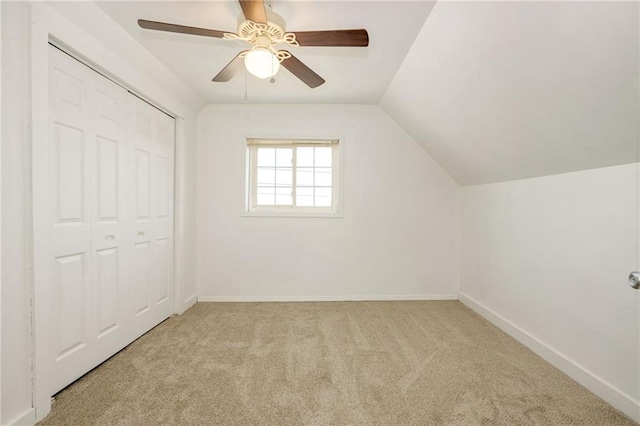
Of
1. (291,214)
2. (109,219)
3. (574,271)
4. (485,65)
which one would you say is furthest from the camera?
(291,214)

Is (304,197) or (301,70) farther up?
(301,70)

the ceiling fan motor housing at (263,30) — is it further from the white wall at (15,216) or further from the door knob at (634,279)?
the door knob at (634,279)

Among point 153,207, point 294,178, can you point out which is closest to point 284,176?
point 294,178

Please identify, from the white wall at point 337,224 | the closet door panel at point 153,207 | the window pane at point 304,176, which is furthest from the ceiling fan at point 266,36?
the window pane at point 304,176

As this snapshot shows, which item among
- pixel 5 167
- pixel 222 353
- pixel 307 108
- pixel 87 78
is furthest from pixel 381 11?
pixel 222 353

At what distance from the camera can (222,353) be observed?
2072 mm

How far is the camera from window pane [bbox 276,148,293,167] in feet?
11.2

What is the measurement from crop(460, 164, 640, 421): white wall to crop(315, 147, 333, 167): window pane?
179 cm

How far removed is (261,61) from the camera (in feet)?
4.97

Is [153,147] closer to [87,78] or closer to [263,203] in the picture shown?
[87,78]

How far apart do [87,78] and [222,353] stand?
2118 millimetres

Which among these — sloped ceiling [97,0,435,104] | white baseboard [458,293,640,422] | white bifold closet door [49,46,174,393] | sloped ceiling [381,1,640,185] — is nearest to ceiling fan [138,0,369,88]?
sloped ceiling [97,0,435,104]

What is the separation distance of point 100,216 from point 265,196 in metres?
1.76

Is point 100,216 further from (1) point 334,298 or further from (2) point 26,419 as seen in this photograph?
(1) point 334,298
